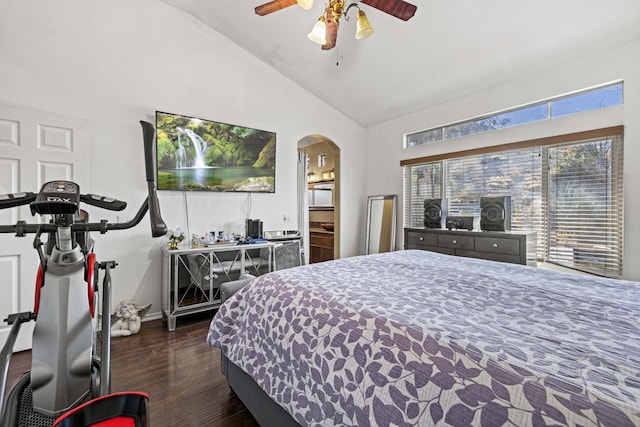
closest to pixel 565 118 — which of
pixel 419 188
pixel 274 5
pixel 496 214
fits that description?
pixel 496 214

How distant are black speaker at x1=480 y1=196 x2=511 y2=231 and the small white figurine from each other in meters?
3.77

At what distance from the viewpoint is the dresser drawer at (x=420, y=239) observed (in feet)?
12.0

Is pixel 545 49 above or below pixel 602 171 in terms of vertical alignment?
above

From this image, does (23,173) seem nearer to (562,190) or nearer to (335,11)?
(335,11)

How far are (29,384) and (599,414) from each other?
1.79m

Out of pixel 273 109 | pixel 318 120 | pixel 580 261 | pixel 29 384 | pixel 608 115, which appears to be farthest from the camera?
pixel 318 120

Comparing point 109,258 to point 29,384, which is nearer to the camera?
point 29,384

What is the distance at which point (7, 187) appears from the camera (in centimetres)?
239

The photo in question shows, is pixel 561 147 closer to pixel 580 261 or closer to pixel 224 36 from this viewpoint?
pixel 580 261

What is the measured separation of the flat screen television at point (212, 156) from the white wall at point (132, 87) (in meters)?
0.12

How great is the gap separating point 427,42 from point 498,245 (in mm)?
2271

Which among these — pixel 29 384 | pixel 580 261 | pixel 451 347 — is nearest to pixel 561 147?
pixel 580 261

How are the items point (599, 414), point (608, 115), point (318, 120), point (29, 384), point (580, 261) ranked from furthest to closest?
1. point (318, 120)
2. point (580, 261)
3. point (608, 115)
4. point (29, 384)
5. point (599, 414)

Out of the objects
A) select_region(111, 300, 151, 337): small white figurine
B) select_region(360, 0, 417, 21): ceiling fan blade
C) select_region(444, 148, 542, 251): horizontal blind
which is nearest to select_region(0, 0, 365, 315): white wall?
select_region(111, 300, 151, 337): small white figurine
